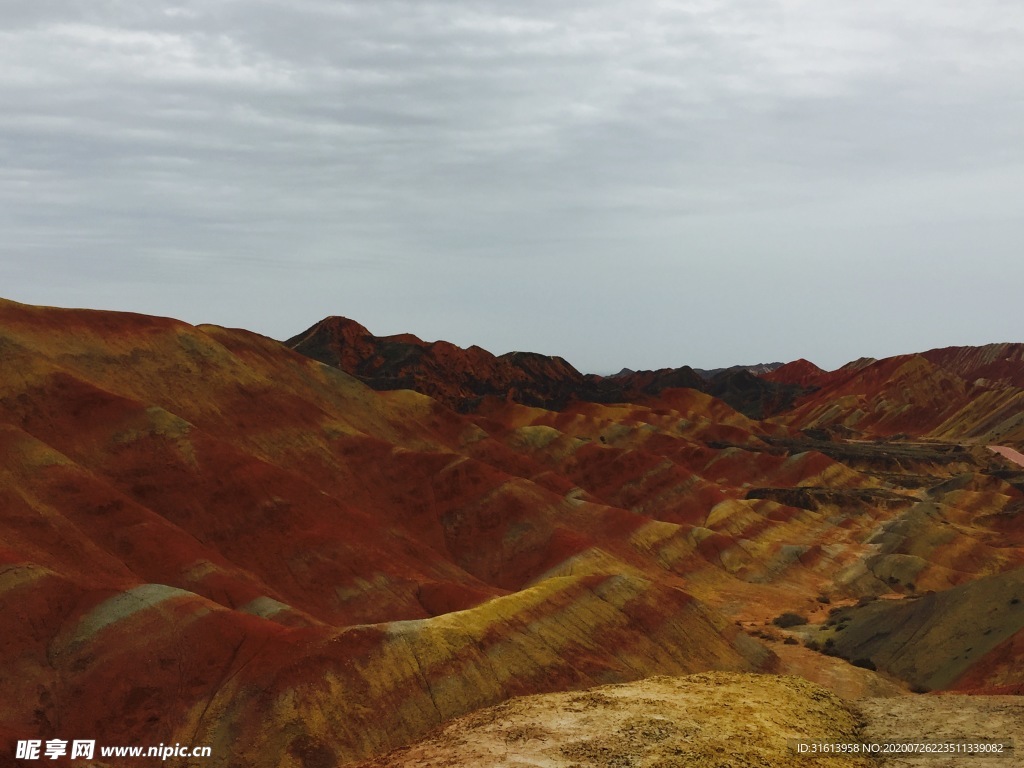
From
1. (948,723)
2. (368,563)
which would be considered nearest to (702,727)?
(948,723)

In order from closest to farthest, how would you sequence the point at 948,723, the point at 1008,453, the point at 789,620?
the point at 948,723, the point at 789,620, the point at 1008,453

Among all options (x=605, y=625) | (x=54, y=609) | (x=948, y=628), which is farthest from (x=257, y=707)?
(x=948, y=628)

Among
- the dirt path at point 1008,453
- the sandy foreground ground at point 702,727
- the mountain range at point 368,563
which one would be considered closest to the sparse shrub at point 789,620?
the mountain range at point 368,563

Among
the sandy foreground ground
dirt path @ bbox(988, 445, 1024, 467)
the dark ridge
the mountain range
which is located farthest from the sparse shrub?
dirt path @ bbox(988, 445, 1024, 467)

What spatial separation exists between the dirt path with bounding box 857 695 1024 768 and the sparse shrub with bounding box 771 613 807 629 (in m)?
36.5

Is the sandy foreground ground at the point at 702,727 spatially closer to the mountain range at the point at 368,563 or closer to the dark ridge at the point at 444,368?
the mountain range at the point at 368,563

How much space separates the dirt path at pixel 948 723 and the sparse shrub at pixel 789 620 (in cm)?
3651

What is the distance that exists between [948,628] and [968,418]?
162 m

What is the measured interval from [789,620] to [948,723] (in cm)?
4199

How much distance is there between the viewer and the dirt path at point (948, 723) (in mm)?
26656

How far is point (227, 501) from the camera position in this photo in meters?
67.5

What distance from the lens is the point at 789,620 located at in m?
70.5

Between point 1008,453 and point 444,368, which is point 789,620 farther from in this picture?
point 1008,453

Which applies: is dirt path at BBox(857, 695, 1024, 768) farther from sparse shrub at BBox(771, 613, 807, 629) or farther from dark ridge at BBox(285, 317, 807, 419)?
dark ridge at BBox(285, 317, 807, 419)
